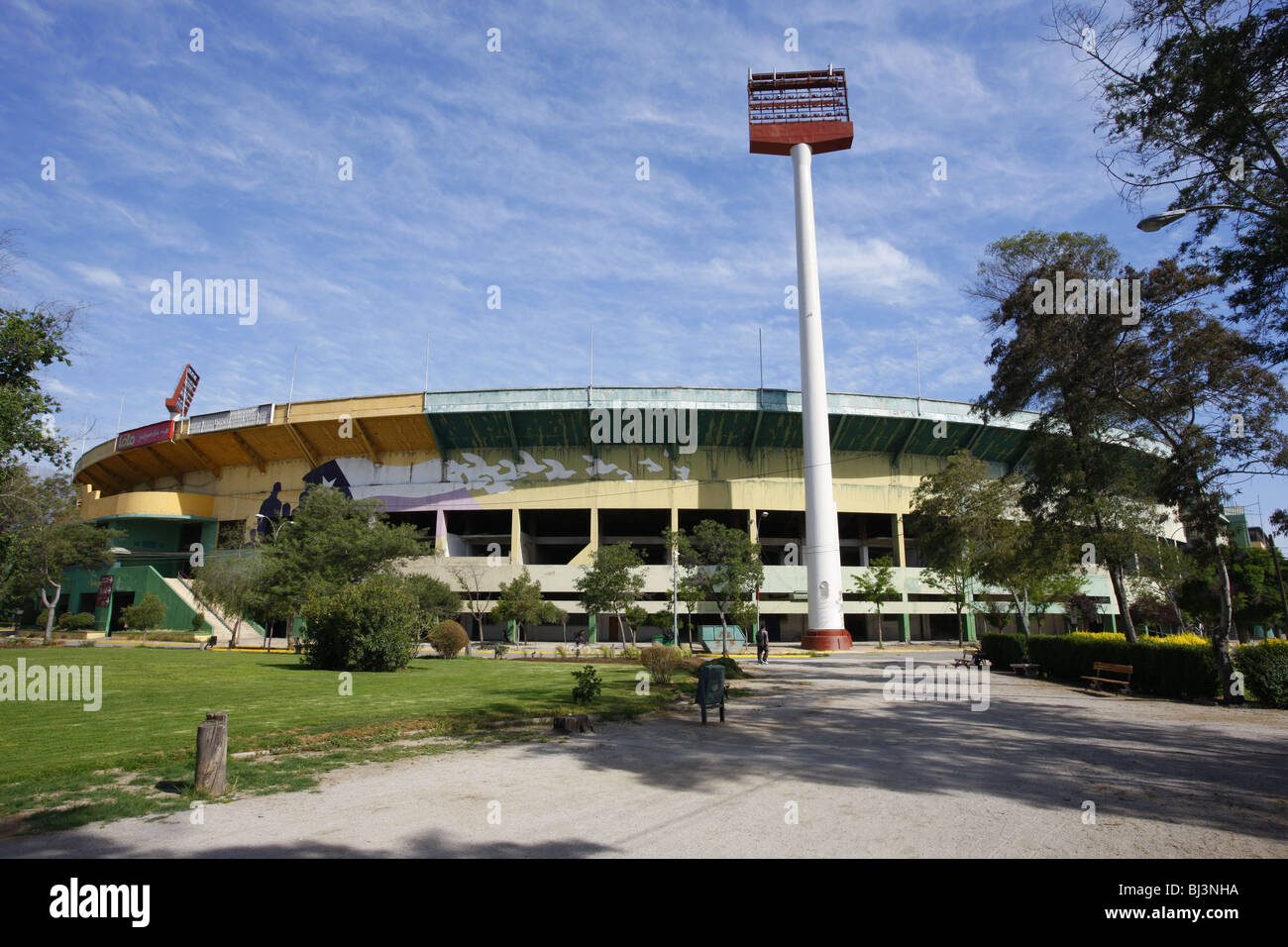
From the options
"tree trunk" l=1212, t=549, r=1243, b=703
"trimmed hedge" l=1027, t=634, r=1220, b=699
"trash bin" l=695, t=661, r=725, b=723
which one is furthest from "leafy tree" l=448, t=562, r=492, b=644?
"tree trunk" l=1212, t=549, r=1243, b=703

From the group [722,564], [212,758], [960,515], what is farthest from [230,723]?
[722,564]

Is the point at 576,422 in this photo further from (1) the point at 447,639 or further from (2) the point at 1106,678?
(2) the point at 1106,678

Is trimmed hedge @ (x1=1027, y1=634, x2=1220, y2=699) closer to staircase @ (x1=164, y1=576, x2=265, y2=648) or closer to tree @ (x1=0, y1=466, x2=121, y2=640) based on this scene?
tree @ (x1=0, y1=466, x2=121, y2=640)

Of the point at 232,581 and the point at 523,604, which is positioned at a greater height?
the point at 232,581

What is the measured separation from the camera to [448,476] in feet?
167

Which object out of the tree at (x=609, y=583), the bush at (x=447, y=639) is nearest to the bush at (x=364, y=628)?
the bush at (x=447, y=639)

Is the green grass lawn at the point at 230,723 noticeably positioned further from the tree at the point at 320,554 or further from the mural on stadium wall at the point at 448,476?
the mural on stadium wall at the point at 448,476

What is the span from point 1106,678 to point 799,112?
39258 millimetres

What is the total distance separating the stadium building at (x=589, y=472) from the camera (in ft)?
159

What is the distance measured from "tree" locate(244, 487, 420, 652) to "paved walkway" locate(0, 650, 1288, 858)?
77.0 feet

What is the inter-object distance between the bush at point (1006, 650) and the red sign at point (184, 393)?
61.6 meters

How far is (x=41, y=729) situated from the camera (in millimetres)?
10164
